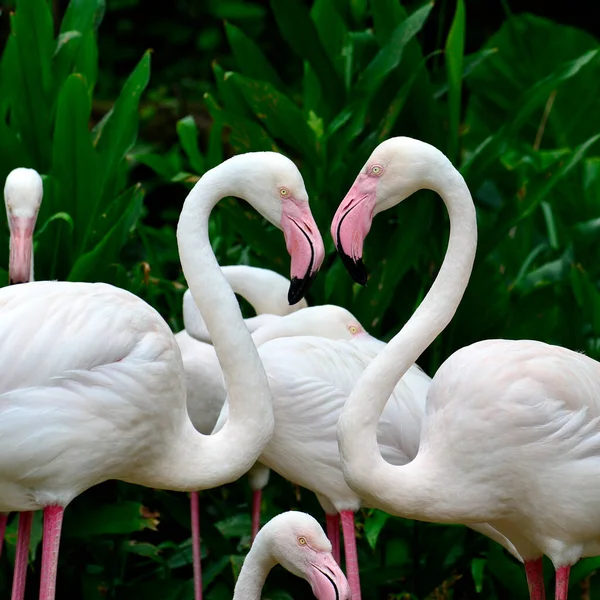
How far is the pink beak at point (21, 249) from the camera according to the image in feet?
15.4

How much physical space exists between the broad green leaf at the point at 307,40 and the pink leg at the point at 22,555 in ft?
7.96

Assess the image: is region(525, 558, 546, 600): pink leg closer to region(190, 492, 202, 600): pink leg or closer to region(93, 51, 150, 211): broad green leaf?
region(190, 492, 202, 600): pink leg

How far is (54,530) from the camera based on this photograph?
3.88 metres

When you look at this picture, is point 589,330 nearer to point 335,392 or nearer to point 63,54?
point 335,392

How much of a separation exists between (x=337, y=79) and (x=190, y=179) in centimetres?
83

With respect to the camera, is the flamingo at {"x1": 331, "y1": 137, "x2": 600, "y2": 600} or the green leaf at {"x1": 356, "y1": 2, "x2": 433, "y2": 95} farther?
the green leaf at {"x1": 356, "y1": 2, "x2": 433, "y2": 95}

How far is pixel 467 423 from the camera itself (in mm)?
3857

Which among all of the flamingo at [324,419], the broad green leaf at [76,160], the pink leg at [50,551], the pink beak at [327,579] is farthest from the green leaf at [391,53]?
the pink beak at [327,579]

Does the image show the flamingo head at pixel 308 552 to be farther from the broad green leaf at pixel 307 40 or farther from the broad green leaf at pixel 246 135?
the broad green leaf at pixel 307 40

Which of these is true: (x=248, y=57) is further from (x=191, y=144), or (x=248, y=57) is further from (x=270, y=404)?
(x=270, y=404)

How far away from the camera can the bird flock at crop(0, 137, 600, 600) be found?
3.78 metres

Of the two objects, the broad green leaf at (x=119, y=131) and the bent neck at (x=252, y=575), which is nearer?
the bent neck at (x=252, y=575)

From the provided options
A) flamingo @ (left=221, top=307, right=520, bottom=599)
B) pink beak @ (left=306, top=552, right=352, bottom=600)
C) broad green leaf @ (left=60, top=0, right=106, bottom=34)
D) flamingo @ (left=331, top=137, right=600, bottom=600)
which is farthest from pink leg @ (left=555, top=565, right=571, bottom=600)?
broad green leaf @ (left=60, top=0, right=106, bottom=34)

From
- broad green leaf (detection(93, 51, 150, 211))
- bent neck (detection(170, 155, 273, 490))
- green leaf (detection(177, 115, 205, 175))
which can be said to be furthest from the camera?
green leaf (detection(177, 115, 205, 175))
